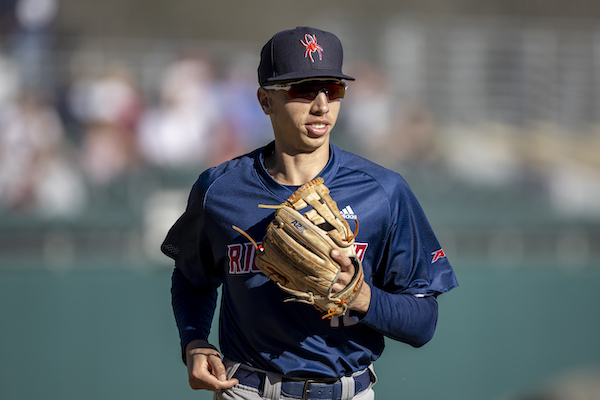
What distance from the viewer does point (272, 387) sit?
212 cm

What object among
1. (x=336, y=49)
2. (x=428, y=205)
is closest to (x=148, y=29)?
(x=428, y=205)

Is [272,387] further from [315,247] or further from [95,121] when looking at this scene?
[95,121]

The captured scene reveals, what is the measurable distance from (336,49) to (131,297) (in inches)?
141

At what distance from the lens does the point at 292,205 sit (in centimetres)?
194

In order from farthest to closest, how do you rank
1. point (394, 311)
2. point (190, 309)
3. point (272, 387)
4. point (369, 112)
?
1. point (369, 112)
2. point (190, 309)
3. point (272, 387)
4. point (394, 311)

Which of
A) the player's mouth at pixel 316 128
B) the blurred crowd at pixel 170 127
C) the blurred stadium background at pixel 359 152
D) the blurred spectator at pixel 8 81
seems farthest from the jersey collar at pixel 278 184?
the blurred spectator at pixel 8 81

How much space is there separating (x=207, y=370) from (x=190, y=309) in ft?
0.98

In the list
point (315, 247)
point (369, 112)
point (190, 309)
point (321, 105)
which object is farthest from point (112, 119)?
point (315, 247)

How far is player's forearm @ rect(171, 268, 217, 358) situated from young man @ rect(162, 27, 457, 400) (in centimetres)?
6

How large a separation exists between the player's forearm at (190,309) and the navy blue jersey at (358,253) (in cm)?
4

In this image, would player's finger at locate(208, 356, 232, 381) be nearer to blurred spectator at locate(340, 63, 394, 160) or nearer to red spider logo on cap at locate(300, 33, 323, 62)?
red spider logo on cap at locate(300, 33, 323, 62)

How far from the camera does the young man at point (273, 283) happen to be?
2104 millimetres

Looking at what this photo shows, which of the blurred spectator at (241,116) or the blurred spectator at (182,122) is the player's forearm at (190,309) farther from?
the blurred spectator at (241,116)

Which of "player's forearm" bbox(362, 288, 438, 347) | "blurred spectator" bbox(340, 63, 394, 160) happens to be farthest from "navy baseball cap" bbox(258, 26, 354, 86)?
"blurred spectator" bbox(340, 63, 394, 160)
